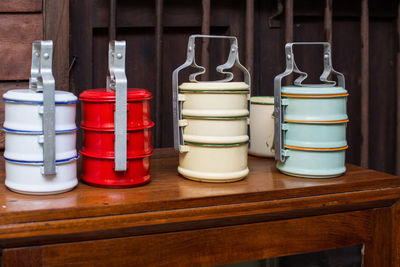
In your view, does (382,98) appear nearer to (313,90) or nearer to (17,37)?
(313,90)

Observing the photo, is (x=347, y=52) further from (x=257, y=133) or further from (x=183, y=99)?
(x=183, y=99)

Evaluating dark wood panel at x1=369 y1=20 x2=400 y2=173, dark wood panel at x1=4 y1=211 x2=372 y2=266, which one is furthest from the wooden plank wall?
dark wood panel at x1=369 y1=20 x2=400 y2=173

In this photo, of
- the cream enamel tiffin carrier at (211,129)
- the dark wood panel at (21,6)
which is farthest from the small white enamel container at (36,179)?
the dark wood panel at (21,6)

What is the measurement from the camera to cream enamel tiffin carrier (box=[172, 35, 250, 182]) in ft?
3.72

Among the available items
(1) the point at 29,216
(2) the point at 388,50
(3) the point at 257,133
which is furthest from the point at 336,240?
(2) the point at 388,50

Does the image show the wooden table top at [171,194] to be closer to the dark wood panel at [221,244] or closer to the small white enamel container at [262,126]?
the dark wood panel at [221,244]

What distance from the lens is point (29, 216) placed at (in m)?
0.90

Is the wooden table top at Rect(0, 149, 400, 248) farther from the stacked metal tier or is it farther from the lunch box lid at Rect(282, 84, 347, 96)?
the lunch box lid at Rect(282, 84, 347, 96)

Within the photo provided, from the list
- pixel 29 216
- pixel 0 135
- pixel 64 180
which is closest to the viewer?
pixel 29 216

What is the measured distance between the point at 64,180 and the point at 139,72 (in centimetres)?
89

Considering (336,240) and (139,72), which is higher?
(139,72)

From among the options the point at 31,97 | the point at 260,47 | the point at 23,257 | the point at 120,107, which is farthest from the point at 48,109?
the point at 260,47

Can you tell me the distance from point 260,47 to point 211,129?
928 millimetres

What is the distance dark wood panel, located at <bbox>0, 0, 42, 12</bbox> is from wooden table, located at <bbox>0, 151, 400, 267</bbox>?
2.58ft
